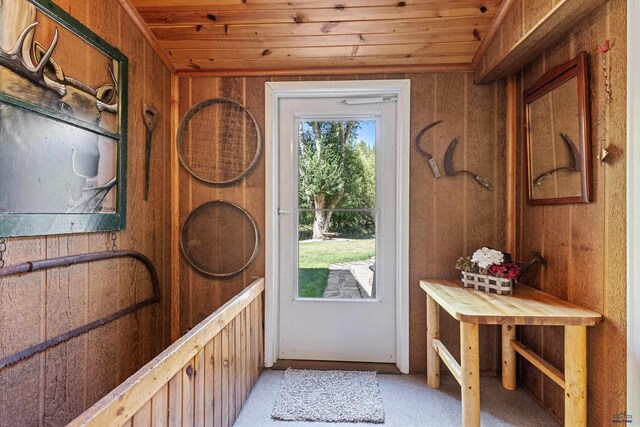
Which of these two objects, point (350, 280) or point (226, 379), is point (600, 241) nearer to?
point (350, 280)

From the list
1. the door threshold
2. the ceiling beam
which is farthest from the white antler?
the door threshold

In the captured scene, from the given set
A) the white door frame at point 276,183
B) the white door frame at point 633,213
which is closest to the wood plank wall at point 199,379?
the white door frame at point 276,183

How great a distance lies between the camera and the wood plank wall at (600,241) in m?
1.24

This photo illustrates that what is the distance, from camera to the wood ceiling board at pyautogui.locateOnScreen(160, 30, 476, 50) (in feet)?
6.05

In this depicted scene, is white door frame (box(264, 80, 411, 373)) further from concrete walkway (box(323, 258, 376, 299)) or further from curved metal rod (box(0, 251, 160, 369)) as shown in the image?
curved metal rod (box(0, 251, 160, 369))

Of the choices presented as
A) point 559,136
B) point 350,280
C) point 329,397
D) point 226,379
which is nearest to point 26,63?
point 226,379

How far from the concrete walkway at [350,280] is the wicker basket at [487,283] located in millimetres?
612

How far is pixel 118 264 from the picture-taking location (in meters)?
1.68

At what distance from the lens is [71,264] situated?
140cm

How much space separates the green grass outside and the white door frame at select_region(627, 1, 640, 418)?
1285mm

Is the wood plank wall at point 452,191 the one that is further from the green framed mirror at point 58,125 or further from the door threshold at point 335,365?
the green framed mirror at point 58,125

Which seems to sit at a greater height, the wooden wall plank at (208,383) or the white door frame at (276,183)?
the white door frame at (276,183)

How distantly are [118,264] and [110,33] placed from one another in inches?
46.4

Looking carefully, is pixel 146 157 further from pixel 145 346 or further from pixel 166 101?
pixel 145 346
